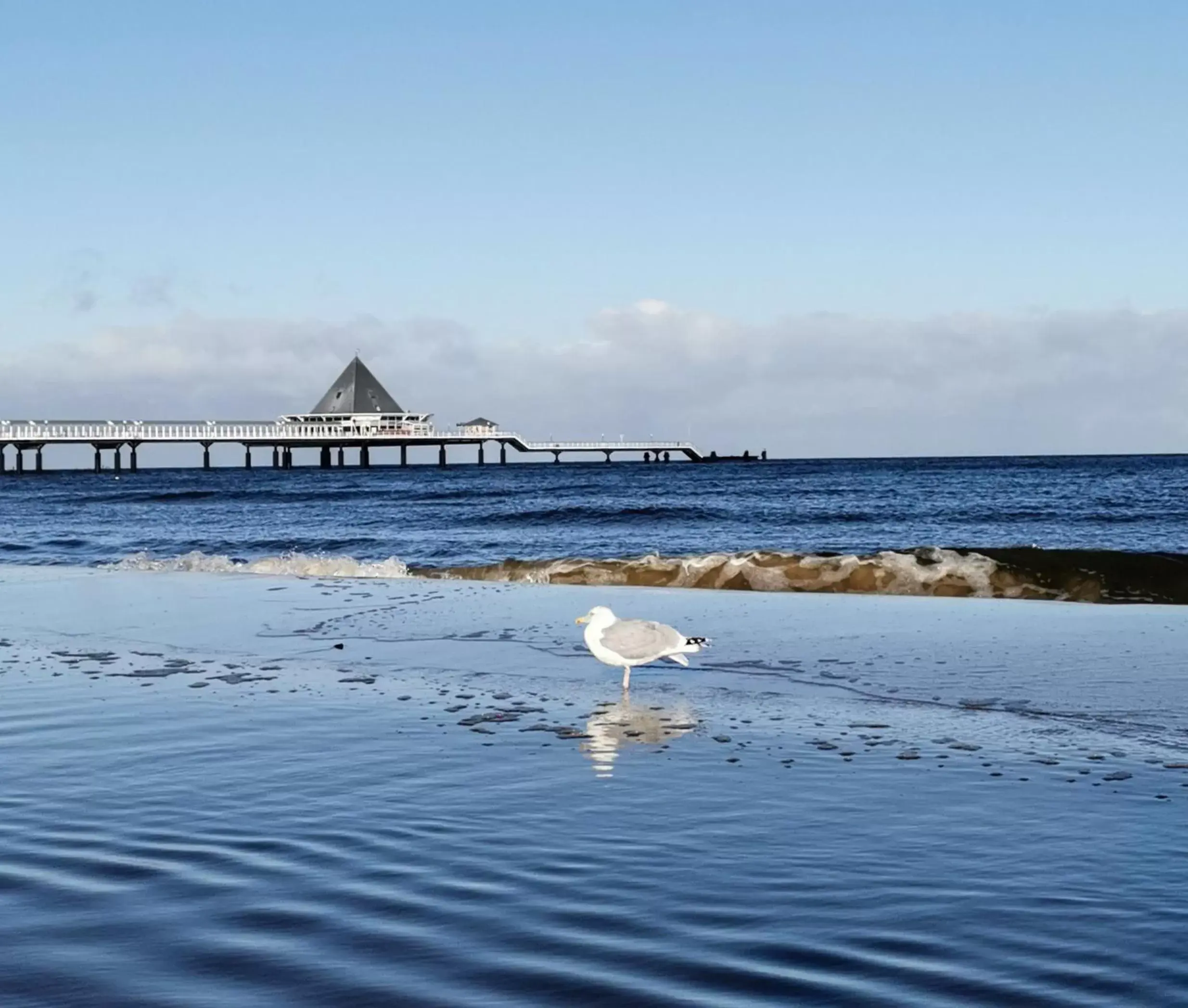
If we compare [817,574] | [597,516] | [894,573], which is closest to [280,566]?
[817,574]

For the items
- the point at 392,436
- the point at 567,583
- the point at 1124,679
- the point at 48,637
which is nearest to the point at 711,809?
the point at 1124,679

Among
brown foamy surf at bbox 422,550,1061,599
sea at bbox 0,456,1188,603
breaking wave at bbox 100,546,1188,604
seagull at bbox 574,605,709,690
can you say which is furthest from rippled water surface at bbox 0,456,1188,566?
seagull at bbox 574,605,709,690

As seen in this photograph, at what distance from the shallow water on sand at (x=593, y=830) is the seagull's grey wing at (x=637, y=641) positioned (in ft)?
0.86

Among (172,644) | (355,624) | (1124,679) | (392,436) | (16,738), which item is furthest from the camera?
(392,436)

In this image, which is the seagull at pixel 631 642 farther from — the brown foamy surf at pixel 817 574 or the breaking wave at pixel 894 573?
the brown foamy surf at pixel 817 574

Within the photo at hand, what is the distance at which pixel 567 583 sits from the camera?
20953 mm

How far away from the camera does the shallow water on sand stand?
3463 millimetres

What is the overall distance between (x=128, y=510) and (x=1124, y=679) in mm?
41928

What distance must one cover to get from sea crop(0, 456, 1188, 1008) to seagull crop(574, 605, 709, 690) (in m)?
0.22

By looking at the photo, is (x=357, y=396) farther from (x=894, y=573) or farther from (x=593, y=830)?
(x=593, y=830)

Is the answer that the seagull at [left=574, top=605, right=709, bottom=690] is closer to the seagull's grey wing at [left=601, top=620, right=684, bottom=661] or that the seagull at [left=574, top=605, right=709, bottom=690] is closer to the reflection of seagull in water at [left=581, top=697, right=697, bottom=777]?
the seagull's grey wing at [left=601, top=620, right=684, bottom=661]

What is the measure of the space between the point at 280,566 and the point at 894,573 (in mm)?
9971

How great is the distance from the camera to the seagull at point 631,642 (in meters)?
8.34

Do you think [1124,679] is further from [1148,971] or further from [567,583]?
[567,583]
